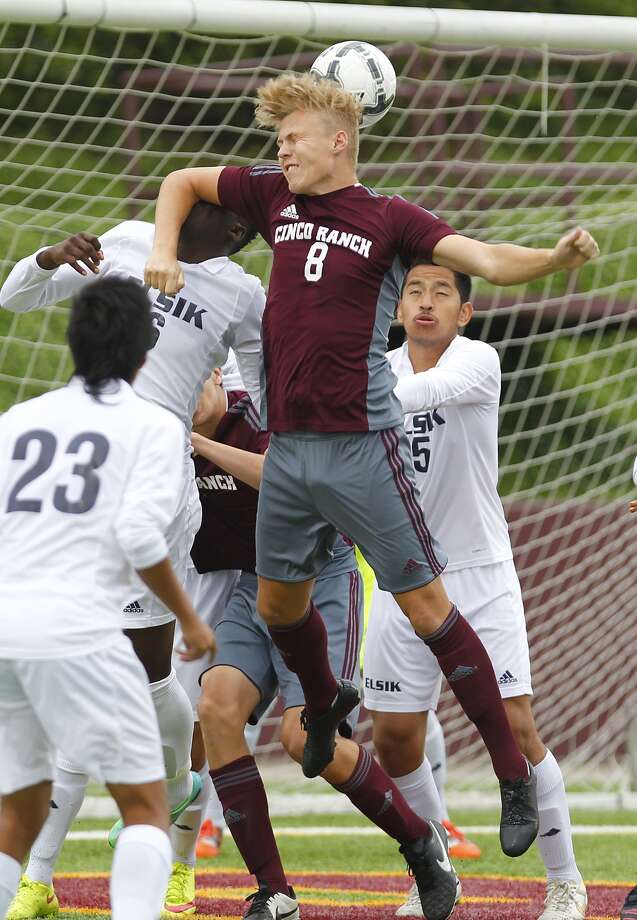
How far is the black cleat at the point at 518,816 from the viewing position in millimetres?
4688

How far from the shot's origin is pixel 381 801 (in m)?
5.05

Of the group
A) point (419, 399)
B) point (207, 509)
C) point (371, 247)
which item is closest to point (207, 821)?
point (207, 509)

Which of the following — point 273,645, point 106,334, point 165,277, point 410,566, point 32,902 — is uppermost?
point 165,277

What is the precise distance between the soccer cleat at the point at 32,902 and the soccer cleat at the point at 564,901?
1.71 meters

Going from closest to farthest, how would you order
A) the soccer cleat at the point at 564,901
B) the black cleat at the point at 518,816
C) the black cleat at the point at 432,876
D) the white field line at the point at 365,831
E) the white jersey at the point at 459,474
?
the black cleat at the point at 518,816, the black cleat at the point at 432,876, the soccer cleat at the point at 564,901, the white jersey at the point at 459,474, the white field line at the point at 365,831

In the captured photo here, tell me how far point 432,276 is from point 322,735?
1.83 m

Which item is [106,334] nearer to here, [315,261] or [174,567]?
[315,261]

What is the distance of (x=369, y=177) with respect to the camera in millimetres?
9602

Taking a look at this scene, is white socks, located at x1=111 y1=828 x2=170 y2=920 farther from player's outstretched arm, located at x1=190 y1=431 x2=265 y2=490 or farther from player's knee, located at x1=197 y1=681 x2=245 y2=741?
player's outstretched arm, located at x1=190 y1=431 x2=265 y2=490

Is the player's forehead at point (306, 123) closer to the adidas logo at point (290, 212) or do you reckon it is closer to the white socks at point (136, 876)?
the adidas logo at point (290, 212)

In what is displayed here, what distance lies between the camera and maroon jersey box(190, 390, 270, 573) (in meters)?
5.60

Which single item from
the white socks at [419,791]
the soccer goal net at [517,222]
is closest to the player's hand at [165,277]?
the white socks at [419,791]

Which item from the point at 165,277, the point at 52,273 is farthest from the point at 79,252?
the point at 165,277

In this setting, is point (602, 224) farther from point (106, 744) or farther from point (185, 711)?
point (106, 744)
